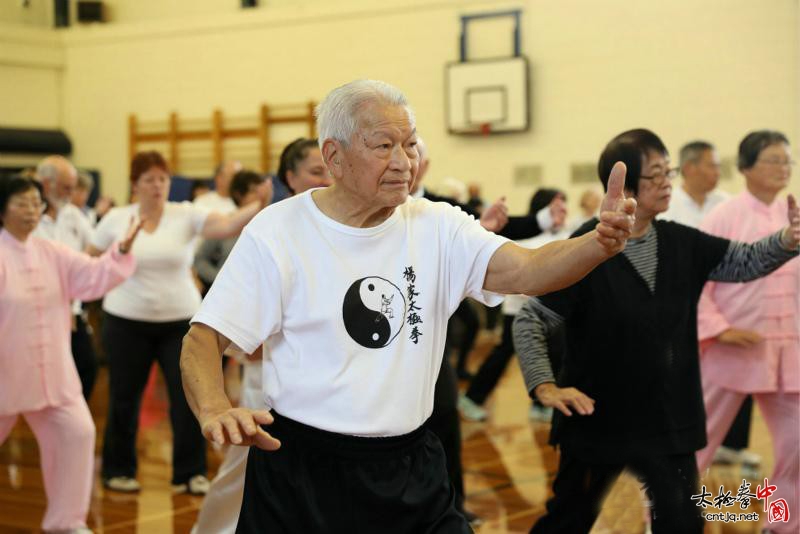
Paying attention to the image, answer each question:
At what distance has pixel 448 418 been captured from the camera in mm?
4012

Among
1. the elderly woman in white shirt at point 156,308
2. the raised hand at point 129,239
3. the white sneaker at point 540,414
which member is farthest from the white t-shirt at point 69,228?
the white sneaker at point 540,414

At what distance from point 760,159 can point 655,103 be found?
7.04 meters

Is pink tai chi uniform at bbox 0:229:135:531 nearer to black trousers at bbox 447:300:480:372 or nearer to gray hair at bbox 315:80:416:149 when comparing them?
gray hair at bbox 315:80:416:149

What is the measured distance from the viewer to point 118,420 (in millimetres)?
5305

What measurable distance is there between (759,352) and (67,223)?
4.01 meters

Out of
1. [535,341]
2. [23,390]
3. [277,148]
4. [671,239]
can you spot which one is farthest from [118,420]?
[277,148]

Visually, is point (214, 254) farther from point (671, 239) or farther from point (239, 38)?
point (239, 38)

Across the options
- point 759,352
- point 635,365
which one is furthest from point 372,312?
point 759,352

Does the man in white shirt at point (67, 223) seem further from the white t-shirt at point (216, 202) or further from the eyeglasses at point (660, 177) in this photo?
the eyeglasses at point (660, 177)

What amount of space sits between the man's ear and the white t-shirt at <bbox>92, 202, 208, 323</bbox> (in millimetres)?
2938

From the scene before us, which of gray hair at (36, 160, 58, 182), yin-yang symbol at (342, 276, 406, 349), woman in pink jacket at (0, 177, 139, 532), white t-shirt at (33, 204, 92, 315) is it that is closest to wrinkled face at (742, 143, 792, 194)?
yin-yang symbol at (342, 276, 406, 349)

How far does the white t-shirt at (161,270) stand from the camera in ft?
16.9

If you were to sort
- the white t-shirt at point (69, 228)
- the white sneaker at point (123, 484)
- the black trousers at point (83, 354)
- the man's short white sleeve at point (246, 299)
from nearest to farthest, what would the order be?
the man's short white sleeve at point (246, 299) < the white sneaker at point (123, 484) < the black trousers at point (83, 354) < the white t-shirt at point (69, 228)

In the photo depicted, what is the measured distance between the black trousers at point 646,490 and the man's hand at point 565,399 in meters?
0.22
